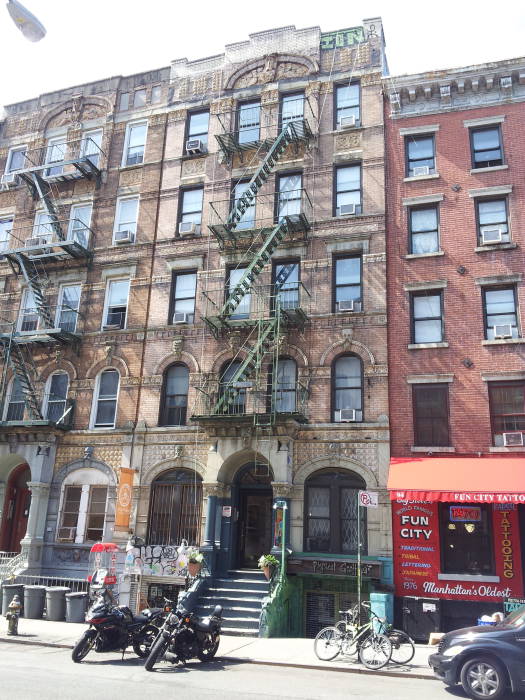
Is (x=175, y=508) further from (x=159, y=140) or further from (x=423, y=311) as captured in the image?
(x=159, y=140)

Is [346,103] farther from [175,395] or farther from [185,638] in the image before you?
[185,638]

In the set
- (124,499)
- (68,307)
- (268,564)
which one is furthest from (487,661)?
(68,307)

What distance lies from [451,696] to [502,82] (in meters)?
19.2

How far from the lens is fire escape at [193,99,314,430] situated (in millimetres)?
19891

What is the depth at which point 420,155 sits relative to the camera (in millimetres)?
21766

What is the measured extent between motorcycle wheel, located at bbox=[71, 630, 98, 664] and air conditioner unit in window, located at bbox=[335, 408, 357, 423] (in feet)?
32.0

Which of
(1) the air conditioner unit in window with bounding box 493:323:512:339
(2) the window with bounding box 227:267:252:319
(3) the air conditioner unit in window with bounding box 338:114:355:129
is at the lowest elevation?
(1) the air conditioner unit in window with bounding box 493:323:512:339

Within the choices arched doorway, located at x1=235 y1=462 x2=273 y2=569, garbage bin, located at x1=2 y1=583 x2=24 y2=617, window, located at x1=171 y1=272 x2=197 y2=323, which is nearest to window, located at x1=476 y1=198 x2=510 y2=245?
window, located at x1=171 y1=272 x2=197 y2=323

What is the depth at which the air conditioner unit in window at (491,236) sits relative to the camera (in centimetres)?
1966

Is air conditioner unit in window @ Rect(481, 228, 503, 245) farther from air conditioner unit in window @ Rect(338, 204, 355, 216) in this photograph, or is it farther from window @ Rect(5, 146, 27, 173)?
window @ Rect(5, 146, 27, 173)

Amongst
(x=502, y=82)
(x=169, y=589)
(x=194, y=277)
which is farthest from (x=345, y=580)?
(x=502, y=82)

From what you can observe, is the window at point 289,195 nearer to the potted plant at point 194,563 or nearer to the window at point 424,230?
the window at point 424,230

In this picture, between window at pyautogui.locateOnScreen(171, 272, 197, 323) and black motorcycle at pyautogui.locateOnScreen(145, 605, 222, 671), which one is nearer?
black motorcycle at pyautogui.locateOnScreen(145, 605, 222, 671)

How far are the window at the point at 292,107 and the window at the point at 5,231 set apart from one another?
12599 mm
